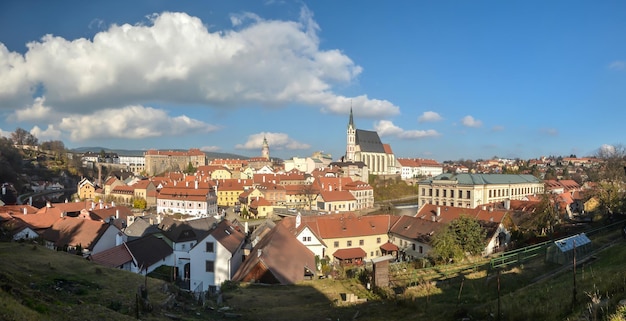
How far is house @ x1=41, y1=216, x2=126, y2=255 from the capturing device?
30.7 m

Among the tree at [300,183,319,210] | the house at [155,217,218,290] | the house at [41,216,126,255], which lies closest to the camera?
the house at [155,217,218,290]

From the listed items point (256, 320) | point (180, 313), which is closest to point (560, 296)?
point (256, 320)

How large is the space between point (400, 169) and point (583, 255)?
111064 mm

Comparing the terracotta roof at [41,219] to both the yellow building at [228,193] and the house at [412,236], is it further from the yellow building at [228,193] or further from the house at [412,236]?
the yellow building at [228,193]

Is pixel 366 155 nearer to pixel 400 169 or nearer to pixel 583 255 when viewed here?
pixel 400 169

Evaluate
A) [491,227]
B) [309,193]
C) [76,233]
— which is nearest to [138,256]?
[76,233]

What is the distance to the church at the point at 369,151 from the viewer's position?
117 meters

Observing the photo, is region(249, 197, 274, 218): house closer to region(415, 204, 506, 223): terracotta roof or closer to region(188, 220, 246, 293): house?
region(415, 204, 506, 223): terracotta roof

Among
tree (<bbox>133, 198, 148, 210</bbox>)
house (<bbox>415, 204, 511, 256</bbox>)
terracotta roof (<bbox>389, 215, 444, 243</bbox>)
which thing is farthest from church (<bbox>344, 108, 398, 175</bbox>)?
house (<bbox>415, 204, 511, 256</bbox>)

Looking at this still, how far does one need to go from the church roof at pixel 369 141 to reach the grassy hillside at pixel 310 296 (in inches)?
3855

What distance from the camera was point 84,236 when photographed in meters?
32.3

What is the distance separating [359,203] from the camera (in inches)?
2884

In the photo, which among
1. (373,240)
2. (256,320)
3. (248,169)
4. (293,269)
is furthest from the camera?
(248,169)

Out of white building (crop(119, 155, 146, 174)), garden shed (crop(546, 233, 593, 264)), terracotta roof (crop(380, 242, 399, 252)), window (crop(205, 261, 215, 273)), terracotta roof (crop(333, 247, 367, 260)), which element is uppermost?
white building (crop(119, 155, 146, 174))
